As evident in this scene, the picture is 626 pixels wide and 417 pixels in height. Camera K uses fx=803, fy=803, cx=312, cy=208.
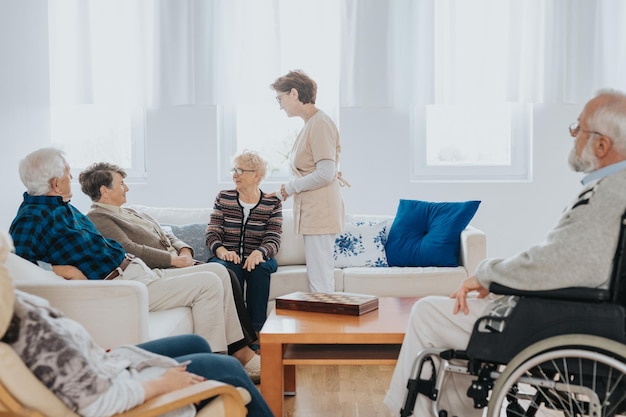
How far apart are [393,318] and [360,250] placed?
168cm

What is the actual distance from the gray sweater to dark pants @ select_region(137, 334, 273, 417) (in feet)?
2.64

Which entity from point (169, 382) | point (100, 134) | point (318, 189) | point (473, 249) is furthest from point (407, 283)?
point (169, 382)

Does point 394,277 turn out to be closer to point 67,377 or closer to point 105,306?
point 105,306

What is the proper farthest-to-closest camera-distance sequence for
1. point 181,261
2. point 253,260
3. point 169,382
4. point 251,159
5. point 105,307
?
1. point 251,159
2. point 253,260
3. point 181,261
4. point 105,307
5. point 169,382

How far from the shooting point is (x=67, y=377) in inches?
71.9

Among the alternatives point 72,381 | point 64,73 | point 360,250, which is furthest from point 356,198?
point 72,381

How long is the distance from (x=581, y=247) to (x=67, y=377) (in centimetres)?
141

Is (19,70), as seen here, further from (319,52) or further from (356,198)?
(356,198)

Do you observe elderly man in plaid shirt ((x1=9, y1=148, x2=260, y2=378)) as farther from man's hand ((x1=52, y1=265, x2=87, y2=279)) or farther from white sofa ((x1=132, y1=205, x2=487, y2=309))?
Result: white sofa ((x1=132, y1=205, x2=487, y2=309))

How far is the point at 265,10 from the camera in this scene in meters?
5.70

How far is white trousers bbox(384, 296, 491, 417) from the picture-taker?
254cm

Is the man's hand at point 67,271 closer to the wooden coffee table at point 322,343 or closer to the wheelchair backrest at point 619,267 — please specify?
the wooden coffee table at point 322,343

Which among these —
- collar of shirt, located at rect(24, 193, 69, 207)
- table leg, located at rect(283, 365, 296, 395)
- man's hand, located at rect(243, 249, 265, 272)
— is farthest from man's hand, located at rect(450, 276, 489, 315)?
man's hand, located at rect(243, 249, 265, 272)

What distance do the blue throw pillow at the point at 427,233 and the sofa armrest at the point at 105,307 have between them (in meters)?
2.27
